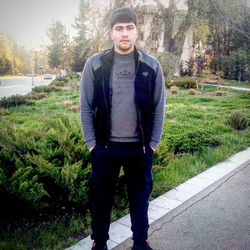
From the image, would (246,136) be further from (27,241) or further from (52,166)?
(27,241)

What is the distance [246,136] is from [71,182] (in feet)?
18.2

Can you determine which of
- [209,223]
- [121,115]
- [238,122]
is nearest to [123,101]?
[121,115]

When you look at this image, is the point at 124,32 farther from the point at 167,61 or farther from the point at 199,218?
the point at 167,61

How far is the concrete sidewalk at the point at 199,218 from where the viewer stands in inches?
132

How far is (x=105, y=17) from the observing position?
69.8 feet

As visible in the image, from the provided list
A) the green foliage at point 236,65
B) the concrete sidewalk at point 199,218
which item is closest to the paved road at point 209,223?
the concrete sidewalk at point 199,218

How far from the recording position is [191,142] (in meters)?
7.00

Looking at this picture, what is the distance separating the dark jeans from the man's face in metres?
0.84

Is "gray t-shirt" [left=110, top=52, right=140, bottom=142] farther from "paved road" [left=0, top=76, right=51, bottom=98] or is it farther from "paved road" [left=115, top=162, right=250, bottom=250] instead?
"paved road" [left=0, top=76, right=51, bottom=98]

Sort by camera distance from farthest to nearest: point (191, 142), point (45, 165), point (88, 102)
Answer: point (191, 142)
point (45, 165)
point (88, 102)

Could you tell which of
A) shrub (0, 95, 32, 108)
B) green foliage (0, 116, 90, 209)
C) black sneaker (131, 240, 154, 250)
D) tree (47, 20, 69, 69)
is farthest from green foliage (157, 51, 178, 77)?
tree (47, 20, 69, 69)

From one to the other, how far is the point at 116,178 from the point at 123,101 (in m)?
0.76

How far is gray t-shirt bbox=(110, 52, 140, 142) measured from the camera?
287 centimetres

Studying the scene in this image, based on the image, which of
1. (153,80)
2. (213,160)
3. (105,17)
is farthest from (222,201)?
(105,17)
